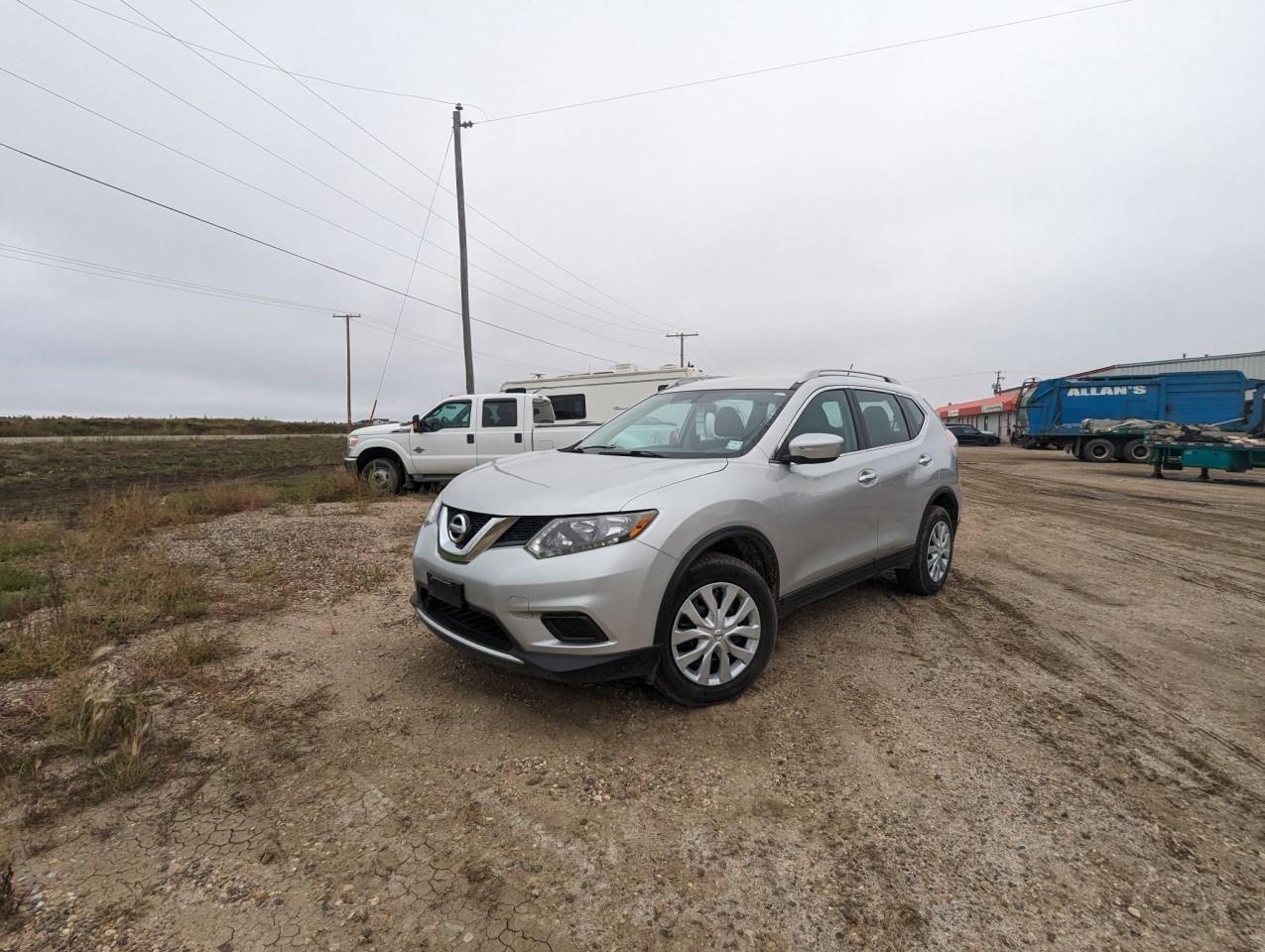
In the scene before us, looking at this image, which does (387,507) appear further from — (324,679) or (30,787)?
(30,787)

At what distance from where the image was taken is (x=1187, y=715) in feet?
9.25

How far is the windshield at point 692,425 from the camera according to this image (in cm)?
337

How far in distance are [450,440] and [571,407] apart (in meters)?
4.77

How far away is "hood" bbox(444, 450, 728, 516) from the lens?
2.61 metres

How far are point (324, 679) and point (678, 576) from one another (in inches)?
81.5

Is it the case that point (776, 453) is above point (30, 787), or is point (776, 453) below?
above

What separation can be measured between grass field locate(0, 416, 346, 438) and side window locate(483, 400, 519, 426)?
3470 cm

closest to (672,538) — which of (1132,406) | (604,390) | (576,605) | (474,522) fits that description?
(576,605)

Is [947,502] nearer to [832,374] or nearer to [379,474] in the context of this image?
[832,374]

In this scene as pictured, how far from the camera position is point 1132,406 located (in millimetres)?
22031

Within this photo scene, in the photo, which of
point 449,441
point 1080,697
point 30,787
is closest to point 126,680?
point 30,787

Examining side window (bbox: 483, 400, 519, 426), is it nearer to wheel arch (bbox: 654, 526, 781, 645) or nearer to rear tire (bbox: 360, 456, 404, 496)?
rear tire (bbox: 360, 456, 404, 496)

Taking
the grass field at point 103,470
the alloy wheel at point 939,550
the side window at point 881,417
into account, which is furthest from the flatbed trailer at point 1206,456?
the grass field at point 103,470

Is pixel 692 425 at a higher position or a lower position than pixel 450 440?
higher
